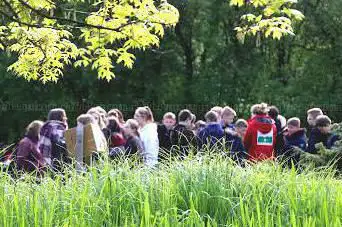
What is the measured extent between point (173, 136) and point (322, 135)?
201 cm

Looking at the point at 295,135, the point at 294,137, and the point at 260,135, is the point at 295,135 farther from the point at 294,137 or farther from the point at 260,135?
the point at 260,135

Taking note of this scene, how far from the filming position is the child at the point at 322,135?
940 cm

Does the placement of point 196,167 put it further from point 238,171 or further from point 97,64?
point 97,64

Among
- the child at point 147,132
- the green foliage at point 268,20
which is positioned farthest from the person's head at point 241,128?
the green foliage at point 268,20

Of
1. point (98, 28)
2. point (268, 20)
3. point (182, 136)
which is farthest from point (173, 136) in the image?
point (268, 20)

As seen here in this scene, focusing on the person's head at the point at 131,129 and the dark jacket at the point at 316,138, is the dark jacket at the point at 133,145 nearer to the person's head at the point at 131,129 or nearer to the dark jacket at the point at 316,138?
the person's head at the point at 131,129

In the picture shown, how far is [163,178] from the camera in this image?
5918mm

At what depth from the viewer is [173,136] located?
960cm

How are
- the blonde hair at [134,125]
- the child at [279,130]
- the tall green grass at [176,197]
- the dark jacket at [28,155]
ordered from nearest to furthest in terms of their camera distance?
the tall green grass at [176,197], the dark jacket at [28,155], the blonde hair at [134,125], the child at [279,130]

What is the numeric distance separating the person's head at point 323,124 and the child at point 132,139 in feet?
7.93

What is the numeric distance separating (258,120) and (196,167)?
3.59 m

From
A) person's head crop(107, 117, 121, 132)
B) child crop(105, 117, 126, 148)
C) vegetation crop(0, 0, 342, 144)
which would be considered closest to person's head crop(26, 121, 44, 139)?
child crop(105, 117, 126, 148)

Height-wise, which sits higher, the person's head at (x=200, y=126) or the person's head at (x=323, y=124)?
the person's head at (x=323, y=124)

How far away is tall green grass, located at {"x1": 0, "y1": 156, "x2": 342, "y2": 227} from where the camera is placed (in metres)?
5.04
